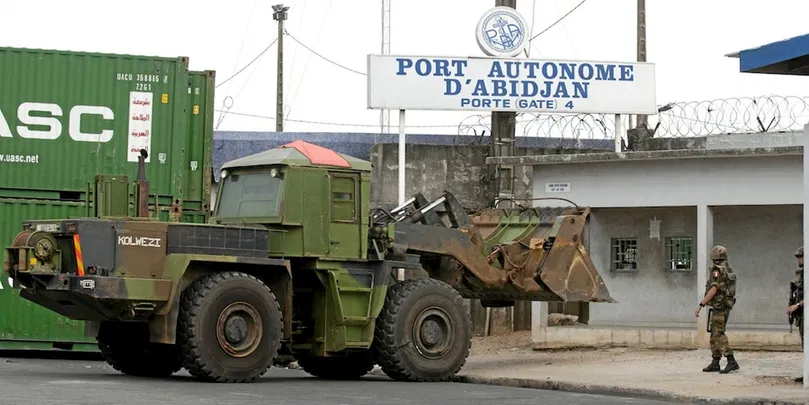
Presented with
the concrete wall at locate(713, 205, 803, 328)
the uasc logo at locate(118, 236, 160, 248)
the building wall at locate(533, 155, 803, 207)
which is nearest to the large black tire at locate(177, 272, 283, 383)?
the uasc logo at locate(118, 236, 160, 248)

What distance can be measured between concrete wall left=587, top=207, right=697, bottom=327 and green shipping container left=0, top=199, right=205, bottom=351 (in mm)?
8506

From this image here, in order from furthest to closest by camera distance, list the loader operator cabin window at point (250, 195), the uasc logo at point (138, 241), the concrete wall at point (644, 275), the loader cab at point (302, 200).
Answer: the concrete wall at point (644, 275), the loader operator cabin window at point (250, 195), the loader cab at point (302, 200), the uasc logo at point (138, 241)

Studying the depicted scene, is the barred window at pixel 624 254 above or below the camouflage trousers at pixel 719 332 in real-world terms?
above

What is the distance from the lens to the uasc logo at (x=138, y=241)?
14.7m

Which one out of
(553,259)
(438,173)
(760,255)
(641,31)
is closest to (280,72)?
(641,31)

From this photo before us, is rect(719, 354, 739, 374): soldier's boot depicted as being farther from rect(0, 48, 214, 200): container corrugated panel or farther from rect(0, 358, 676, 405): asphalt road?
rect(0, 48, 214, 200): container corrugated panel

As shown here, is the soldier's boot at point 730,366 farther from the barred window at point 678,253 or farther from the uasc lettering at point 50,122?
the uasc lettering at point 50,122

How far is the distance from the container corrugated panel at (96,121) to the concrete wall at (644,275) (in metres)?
6.73

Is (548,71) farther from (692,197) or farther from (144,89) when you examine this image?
(144,89)

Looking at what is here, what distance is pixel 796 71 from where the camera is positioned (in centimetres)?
1528

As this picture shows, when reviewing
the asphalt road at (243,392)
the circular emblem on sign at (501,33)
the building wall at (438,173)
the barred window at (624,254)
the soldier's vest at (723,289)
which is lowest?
the asphalt road at (243,392)

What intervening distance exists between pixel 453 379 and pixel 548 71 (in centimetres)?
862

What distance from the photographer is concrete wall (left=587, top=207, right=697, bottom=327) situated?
22547 millimetres

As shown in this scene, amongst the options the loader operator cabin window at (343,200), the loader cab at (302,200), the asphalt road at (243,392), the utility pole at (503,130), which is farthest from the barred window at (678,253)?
the loader operator cabin window at (343,200)
